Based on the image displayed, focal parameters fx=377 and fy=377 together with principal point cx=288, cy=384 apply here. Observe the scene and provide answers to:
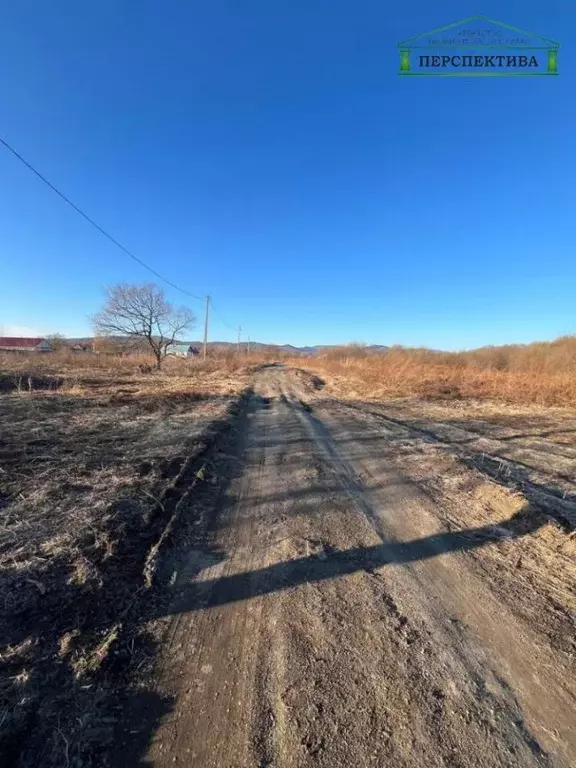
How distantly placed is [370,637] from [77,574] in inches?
93.5

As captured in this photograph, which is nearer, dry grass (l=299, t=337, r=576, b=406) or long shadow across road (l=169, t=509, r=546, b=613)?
long shadow across road (l=169, t=509, r=546, b=613)

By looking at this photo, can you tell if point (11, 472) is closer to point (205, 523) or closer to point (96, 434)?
point (96, 434)

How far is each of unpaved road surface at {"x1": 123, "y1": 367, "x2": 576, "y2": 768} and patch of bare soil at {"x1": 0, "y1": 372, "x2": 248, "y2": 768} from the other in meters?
0.30

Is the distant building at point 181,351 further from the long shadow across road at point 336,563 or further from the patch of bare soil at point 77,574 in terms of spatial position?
the long shadow across road at point 336,563

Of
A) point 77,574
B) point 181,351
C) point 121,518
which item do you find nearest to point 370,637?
point 77,574

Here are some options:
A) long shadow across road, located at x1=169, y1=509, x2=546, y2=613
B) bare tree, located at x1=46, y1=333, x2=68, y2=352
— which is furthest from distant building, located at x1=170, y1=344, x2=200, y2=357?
long shadow across road, located at x1=169, y1=509, x2=546, y2=613

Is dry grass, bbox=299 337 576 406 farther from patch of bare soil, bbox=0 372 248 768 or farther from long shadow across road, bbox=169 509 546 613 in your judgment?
patch of bare soil, bbox=0 372 248 768

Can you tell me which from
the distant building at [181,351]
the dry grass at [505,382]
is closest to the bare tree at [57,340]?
the distant building at [181,351]

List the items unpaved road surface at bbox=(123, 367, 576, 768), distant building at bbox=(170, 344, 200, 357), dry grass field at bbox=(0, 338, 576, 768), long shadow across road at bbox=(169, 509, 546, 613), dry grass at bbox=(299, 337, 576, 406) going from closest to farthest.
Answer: unpaved road surface at bbox=(123, 367, 576, 768) < dry grass field at bbox=(0, 338, 576, 768) < long shadow across road at bbox=(169, 509, 546, 613) < dry grass at bbox=(299, 337, 576, 406) < distant building at bbox=(170, 344, 200, 357)

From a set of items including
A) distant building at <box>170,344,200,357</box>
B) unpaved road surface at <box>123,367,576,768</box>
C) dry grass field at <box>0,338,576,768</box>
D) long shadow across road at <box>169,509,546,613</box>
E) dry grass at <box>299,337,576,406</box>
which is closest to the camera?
unpaved road surface at <box>123,367,576,768</box>

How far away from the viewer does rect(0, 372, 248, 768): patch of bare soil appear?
194 cm

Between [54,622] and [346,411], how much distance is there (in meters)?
11.1

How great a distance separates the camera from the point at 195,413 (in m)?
11.4

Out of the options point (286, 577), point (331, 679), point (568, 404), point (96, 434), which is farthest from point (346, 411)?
point (331, 679)
